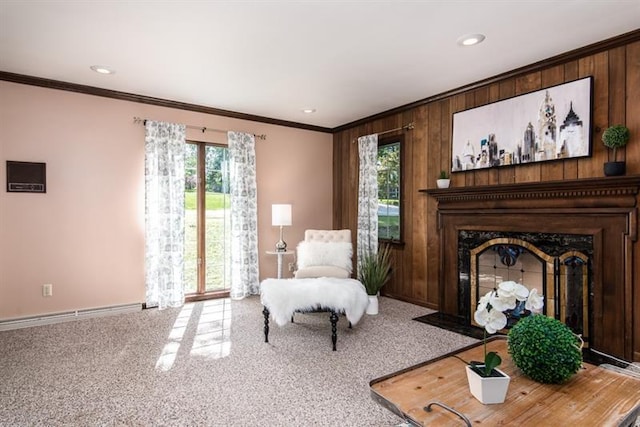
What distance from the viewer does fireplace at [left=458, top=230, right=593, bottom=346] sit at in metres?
3.00

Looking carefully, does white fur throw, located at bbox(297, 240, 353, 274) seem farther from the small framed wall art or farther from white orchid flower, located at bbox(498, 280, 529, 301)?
white orchid flower, located at bbox(498, 280, 529, 301)

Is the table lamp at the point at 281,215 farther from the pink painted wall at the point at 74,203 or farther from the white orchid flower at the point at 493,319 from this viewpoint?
the white orchid flower at the point at 493,319

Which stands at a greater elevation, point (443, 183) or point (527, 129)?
point (527, 129)

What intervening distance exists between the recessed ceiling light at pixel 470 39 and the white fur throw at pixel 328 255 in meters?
2.56

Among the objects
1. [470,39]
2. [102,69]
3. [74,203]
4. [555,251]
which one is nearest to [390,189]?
[555,251]

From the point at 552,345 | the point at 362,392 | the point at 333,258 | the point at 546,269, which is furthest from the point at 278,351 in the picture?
the point at 546,269

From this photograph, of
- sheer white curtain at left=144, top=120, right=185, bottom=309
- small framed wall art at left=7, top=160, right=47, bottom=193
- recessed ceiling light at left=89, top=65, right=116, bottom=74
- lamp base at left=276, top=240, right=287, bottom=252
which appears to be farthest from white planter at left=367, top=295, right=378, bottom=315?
small framed wall art at left=7, top=160, right=47, bottom=193

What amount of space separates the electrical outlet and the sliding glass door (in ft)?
4.65

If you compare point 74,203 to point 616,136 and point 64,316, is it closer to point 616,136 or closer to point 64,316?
point 64,316

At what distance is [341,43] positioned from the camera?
117 inches

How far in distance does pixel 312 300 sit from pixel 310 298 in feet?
0.08

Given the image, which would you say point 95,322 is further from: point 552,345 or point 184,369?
point 552,345

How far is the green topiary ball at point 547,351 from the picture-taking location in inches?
57.4

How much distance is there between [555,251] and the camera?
318 cm
